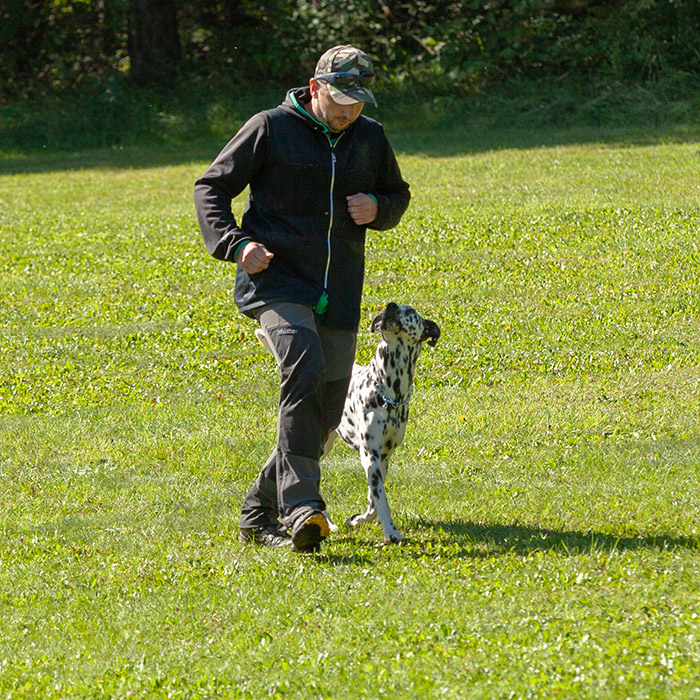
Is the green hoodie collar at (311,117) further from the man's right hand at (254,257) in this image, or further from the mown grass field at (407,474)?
the mown grass field at (407,474)

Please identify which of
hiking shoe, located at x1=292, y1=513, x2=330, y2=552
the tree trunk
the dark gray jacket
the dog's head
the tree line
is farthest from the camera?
the tree trunk

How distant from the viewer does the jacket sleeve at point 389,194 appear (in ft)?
19.7

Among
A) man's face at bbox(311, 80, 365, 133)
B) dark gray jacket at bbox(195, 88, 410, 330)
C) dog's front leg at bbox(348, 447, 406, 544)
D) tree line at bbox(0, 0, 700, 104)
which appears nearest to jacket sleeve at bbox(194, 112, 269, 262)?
dark gray jacket at bbox(195, 88, 410, 330)

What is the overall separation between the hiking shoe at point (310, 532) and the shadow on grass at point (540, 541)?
632 mm

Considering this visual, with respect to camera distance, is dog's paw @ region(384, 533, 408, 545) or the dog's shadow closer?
the dog's shadow

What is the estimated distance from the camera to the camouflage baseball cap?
18.3ft

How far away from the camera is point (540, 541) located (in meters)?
5.90

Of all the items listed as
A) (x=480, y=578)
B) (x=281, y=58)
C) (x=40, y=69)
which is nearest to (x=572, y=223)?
(x=480, y=578)

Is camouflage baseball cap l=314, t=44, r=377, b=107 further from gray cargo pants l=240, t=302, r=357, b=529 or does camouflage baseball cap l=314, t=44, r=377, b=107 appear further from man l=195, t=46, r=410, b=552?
gray cargo pants l=240, t=302, r=357, b=529

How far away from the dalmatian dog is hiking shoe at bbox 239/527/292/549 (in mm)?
496

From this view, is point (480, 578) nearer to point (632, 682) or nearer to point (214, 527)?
point (632, 682)

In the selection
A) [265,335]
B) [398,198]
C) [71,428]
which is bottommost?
[71,428]

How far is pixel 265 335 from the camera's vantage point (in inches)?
229

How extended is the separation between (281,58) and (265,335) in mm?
22605
